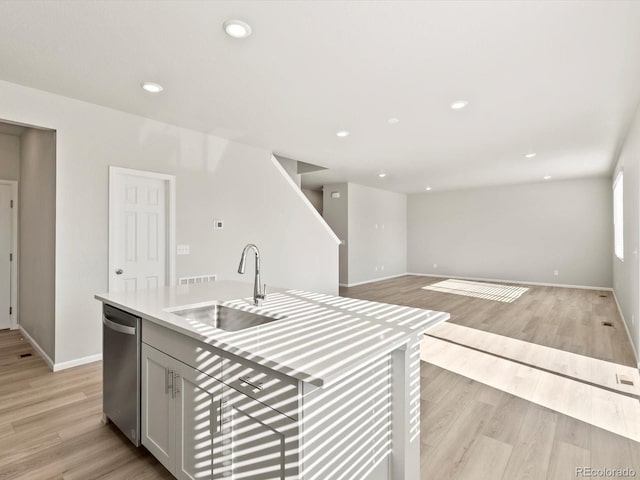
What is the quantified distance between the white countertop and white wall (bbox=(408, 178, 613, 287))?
8.11 metres

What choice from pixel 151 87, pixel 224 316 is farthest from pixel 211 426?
pixel 151 87

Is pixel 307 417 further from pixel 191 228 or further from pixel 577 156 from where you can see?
pixel 577 156

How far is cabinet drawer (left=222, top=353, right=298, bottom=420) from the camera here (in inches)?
43.1

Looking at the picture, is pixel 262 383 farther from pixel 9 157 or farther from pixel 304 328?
pixel 9 157

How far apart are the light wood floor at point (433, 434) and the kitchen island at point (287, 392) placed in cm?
46

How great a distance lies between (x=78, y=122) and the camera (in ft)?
10.6

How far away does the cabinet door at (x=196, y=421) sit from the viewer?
1384 millimetres

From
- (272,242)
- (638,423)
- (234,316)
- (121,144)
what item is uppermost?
(121,144)

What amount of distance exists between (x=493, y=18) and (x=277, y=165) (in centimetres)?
365

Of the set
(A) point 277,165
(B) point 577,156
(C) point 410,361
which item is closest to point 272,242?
(A) point 277,165

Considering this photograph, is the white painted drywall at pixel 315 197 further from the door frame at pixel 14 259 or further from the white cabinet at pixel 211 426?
the white cabinet at pixel 211 426

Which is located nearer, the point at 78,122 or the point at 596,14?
the point at 596,14

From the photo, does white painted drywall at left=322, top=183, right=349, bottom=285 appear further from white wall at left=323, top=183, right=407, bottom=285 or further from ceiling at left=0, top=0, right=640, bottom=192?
ceiling at left=0, top=0, right=640, bottom=192

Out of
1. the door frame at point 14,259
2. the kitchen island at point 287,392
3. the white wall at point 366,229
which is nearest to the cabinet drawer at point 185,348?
the kitchen island at point 287,392
